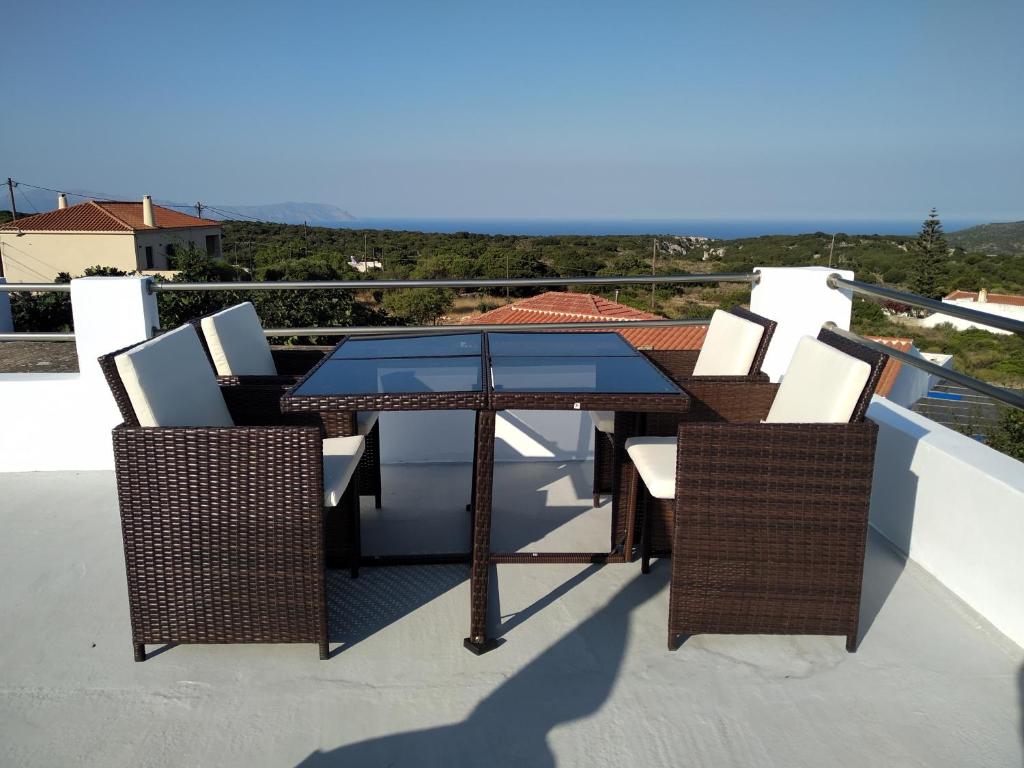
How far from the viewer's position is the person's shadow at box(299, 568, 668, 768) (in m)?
1.56

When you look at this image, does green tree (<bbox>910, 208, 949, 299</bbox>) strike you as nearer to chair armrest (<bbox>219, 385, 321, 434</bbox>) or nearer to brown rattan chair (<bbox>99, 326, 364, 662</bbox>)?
chair armrest (<bbox>219, 385, 321, 434</bbox>)

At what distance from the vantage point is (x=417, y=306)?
26.6 meters

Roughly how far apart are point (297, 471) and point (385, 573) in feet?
2.49

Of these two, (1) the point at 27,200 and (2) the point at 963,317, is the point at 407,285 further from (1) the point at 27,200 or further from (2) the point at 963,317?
(1) the point at 27,200

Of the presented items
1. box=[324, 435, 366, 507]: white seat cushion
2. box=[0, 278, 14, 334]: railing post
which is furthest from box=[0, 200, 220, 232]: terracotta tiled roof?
box=[324, 435, 366, 507]: white seat cushion

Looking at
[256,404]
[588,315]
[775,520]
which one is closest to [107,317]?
[256,404]

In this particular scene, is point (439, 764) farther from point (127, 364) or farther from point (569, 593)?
point (127, 364)

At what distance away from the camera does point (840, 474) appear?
1.88m

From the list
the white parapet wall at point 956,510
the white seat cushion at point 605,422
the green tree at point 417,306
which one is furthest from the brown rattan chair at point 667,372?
the green tree at point 417,306

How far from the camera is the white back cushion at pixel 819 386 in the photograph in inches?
76.4

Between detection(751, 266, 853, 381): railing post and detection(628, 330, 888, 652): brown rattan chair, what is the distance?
1390mm

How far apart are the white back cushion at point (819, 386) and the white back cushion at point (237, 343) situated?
1966 millimetres

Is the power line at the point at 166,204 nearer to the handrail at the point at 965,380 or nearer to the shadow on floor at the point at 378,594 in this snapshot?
the shadow on floor at the point at 378,594

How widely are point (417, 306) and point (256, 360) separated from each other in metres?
23.9
